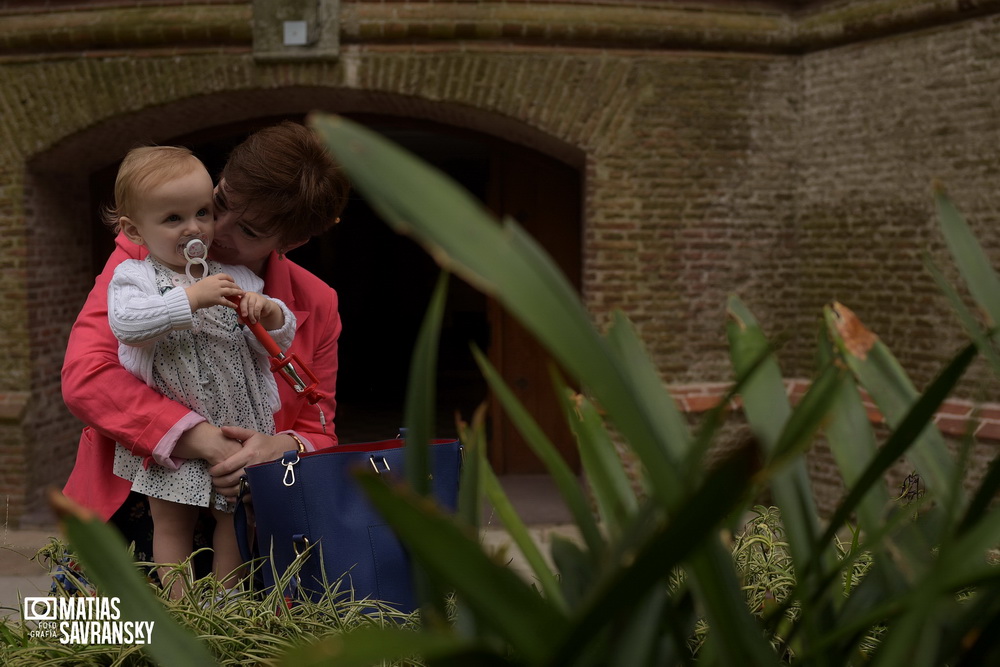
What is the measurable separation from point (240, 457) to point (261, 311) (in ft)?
1.01

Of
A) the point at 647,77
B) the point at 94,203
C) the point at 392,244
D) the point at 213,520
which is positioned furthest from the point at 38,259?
the point at 392,244

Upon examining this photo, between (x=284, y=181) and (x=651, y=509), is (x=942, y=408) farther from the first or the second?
(x=651, y=509)

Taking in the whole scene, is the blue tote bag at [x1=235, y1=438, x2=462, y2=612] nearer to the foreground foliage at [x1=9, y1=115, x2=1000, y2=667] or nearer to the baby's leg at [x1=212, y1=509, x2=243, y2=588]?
the baby's leg at [x1=212, y1=509, x2=243, y2=588]

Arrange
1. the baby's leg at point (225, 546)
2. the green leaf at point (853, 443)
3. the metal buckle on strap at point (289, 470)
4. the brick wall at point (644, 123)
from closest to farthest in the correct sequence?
the green leaf at point (853, 443)
the metal buckle on strap at point (289, 470)
the baby's leg at point (225, 546)
the brick wall at point (644, 123)

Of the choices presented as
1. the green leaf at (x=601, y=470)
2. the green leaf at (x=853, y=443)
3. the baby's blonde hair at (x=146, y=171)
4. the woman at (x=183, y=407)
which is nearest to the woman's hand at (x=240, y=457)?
the woman at (x=183, y=407)

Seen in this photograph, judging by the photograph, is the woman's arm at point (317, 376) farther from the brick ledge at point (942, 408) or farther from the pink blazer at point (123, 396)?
the brick ledge at point (942, 408)

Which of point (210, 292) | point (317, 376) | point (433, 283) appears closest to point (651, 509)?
point (210, 292)

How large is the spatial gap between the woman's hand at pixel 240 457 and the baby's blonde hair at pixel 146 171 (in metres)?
0.51

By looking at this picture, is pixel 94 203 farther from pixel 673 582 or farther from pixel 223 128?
pixel 673 582

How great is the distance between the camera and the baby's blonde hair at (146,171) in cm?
178

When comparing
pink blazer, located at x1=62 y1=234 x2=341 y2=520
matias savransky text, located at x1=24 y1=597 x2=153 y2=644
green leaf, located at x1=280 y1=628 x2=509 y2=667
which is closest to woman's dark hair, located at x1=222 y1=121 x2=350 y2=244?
pink blazer, located at x1=62 y1=234 x2=341 y2=520

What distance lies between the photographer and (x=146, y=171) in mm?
1788

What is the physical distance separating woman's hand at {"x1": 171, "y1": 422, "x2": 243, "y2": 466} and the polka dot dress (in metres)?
0.04

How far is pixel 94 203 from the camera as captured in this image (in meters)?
6.50
